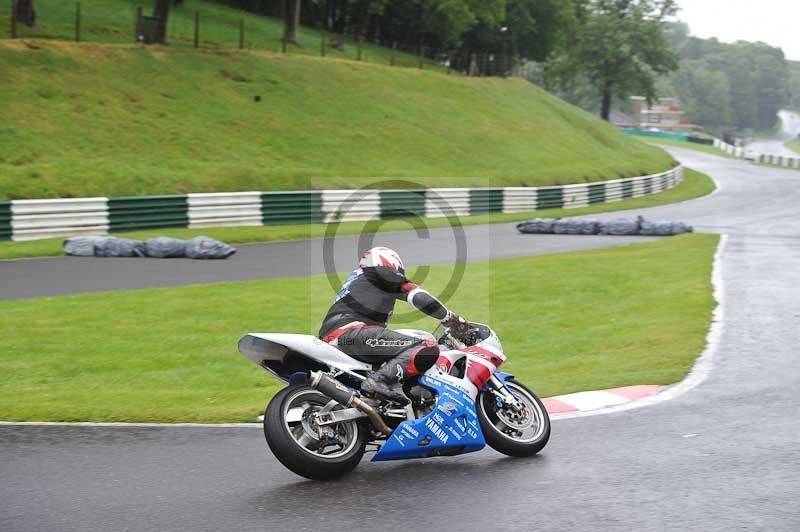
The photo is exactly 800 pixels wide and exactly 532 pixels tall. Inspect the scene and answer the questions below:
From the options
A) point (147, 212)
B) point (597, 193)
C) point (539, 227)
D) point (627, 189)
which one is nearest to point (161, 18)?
point (147, 212)

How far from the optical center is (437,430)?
6.61 meters

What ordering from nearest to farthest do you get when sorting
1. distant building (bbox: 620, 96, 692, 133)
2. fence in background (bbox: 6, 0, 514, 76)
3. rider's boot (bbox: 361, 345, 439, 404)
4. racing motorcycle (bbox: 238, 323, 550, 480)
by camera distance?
racing motorcycle (bbox: 238, 323, 550, 480), rider's boot (bbox: 361, 345, 439, 404), fence in background (bbox: 6, 0, 514, 76), distant building (bbox: 620, 96, 692, 133)

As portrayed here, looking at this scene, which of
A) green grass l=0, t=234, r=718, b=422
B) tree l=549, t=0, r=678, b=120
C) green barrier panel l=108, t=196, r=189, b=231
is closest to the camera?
green grass l=0, t=234, r=718, b=422

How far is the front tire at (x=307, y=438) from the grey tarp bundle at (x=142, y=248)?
13.7 metres

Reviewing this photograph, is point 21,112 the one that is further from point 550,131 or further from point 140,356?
point 550,131

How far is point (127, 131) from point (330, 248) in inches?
583

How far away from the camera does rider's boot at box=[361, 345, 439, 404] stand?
262 inches

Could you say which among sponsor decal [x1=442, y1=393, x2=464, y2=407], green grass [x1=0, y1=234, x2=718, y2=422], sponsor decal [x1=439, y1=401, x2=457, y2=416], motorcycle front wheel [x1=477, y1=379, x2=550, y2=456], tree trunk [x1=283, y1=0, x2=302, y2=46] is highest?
tree trunk [x1=283, y1=0, x2=302, y2=46]

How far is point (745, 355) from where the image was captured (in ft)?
34.8

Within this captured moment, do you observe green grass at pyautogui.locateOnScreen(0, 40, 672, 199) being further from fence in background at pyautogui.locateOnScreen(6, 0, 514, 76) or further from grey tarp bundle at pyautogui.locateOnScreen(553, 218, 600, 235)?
grey tarp bundle at pyautogui.locateOnScreen(553, 218, 600, 235)

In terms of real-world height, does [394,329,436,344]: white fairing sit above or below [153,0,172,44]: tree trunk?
below

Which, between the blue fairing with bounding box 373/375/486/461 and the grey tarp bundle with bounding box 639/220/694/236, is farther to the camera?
the grey tarp bundle with bounding box 639/220/694/236

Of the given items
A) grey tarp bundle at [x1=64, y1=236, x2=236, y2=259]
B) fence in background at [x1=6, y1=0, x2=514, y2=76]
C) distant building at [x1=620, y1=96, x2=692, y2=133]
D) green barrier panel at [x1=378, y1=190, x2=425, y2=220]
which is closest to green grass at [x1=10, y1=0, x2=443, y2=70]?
fence in background at [x1=6, y1=0, x2=514, y2=76]

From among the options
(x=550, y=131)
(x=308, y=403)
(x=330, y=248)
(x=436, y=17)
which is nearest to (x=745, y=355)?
(x=308, y=403)
